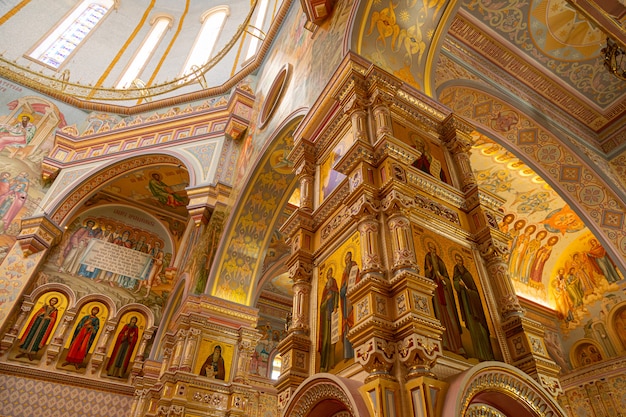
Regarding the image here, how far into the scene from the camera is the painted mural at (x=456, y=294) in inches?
103

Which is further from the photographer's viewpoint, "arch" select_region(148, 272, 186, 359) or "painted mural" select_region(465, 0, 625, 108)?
"arch" select_region(148, 272, 186, 359)

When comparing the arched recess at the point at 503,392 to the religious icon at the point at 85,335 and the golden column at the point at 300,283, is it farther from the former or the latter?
the religious icon at the point at 85,335

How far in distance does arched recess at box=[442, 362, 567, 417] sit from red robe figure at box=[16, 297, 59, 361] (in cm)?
943

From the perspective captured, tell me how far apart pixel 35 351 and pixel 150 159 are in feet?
16.4

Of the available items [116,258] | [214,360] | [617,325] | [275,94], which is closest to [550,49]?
[275,94]

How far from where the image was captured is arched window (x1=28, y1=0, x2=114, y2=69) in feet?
44.1

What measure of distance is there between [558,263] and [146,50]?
53.9 ft

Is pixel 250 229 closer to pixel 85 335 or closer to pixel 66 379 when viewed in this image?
pixel 85 335

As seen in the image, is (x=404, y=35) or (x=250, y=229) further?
(x=250, y=229)

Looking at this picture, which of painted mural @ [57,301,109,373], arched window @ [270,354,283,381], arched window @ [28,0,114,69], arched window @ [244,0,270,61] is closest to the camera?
painted mural @ [57,301,109,373]

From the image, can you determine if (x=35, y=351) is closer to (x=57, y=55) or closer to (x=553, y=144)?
(x=57, y=55)

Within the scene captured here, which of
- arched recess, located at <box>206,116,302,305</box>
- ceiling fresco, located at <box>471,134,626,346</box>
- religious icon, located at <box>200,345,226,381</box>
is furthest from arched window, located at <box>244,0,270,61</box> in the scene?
religious icon, located at <box>200,345,226,381</box>

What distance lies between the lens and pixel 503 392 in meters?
2.26

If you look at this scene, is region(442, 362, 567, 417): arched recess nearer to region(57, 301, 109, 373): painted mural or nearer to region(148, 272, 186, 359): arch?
region(148, 272, 186, 359): arch
